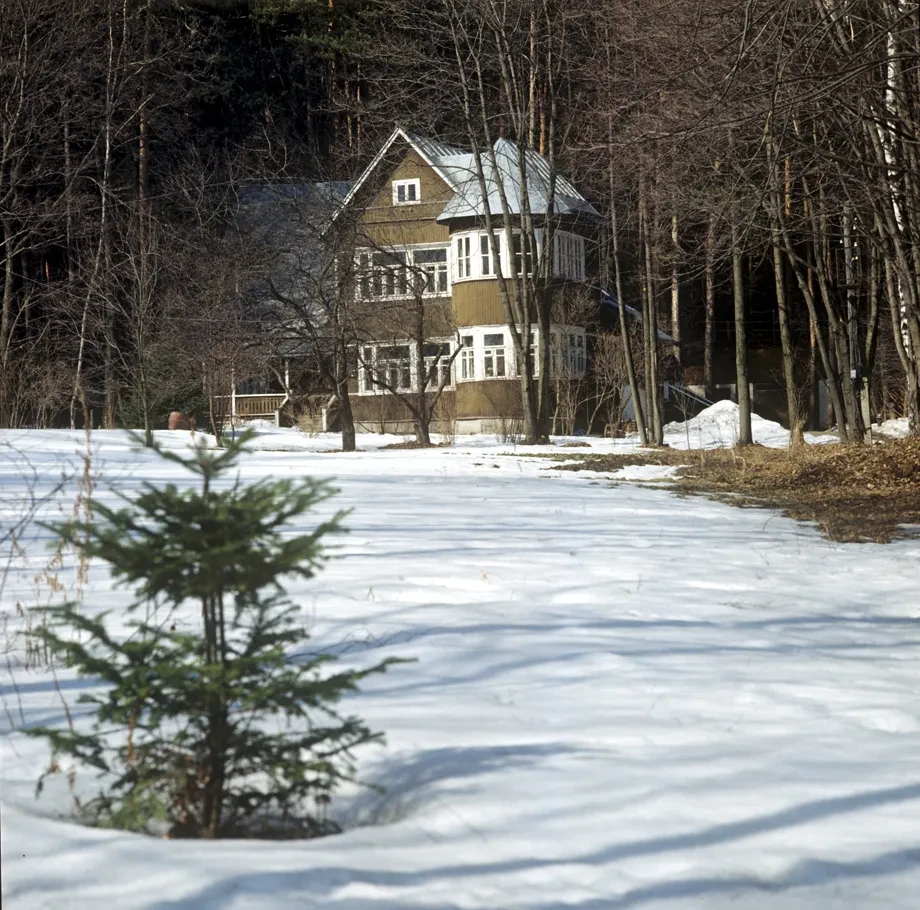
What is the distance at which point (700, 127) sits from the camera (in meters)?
9.99

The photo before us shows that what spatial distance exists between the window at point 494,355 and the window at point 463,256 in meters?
2.16

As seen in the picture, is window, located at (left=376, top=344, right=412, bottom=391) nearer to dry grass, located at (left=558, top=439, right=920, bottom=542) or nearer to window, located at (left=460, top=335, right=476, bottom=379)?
window, located at (left=460, top=335, right=476, bottom=379)

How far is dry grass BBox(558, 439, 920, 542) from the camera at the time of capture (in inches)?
432

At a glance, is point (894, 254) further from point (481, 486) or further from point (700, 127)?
point (700, 127)

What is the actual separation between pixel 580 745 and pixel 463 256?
34861mm

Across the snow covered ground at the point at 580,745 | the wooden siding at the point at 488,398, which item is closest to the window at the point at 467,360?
the wooden siding at the point at 488,398

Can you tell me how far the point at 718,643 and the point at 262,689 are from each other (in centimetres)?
306

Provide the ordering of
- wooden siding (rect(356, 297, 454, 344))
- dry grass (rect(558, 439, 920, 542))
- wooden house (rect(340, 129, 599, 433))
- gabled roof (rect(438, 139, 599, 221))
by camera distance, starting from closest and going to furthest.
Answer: dry grass (rect(558, 439, 920, 542)), wooden siding (rect(356, 297, 454, 344)), gabled roof (rect(438, 139, 599, 221)), wooden house (rect(340, 129, 599, 433))

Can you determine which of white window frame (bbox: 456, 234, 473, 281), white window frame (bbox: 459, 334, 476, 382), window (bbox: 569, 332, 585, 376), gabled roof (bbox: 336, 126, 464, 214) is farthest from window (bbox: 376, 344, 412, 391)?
window (bbox: 569, 332, 585, 376)

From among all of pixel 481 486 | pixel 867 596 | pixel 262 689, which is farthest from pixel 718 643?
pixel 481 486

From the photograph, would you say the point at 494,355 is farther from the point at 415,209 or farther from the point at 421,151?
the point at 421,151

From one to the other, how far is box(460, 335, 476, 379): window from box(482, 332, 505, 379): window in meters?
0.42

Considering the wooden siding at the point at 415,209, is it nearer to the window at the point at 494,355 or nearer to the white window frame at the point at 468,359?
the white window frame at the point at 468,359

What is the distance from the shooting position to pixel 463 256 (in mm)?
38094
